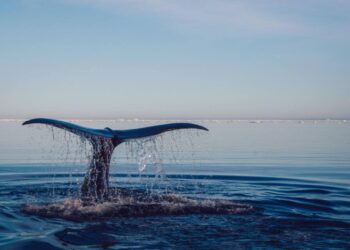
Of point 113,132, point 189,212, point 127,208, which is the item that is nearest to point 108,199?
point 127,208

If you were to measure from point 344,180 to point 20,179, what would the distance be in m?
9.00

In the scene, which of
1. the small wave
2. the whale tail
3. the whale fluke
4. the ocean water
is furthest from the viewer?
the whale fluke

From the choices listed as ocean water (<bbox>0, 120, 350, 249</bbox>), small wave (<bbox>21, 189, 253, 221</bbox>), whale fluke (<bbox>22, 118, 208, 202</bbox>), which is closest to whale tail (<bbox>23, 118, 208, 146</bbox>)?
whale fluke (<bbox>22, 118, 208, 202</bbox>)

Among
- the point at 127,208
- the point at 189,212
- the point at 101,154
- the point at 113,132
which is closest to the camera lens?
the point at 189,212

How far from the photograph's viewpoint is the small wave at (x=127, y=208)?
7871 mm

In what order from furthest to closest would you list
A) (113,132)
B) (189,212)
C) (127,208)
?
(113,132) < (127,208) < (189,212)

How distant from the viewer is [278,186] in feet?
42.1

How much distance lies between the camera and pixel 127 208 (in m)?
8.38

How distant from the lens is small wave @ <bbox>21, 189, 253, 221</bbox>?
7.87m

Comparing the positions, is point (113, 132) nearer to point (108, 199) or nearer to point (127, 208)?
point (108, 199)

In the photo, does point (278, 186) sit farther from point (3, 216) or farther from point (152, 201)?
point (3, 216)

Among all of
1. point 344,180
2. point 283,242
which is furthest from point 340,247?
point 344,180

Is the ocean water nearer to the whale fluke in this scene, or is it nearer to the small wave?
the small wave

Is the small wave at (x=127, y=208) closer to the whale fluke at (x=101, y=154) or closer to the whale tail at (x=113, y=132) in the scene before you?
the whale fluke at (x=101, y=154)
